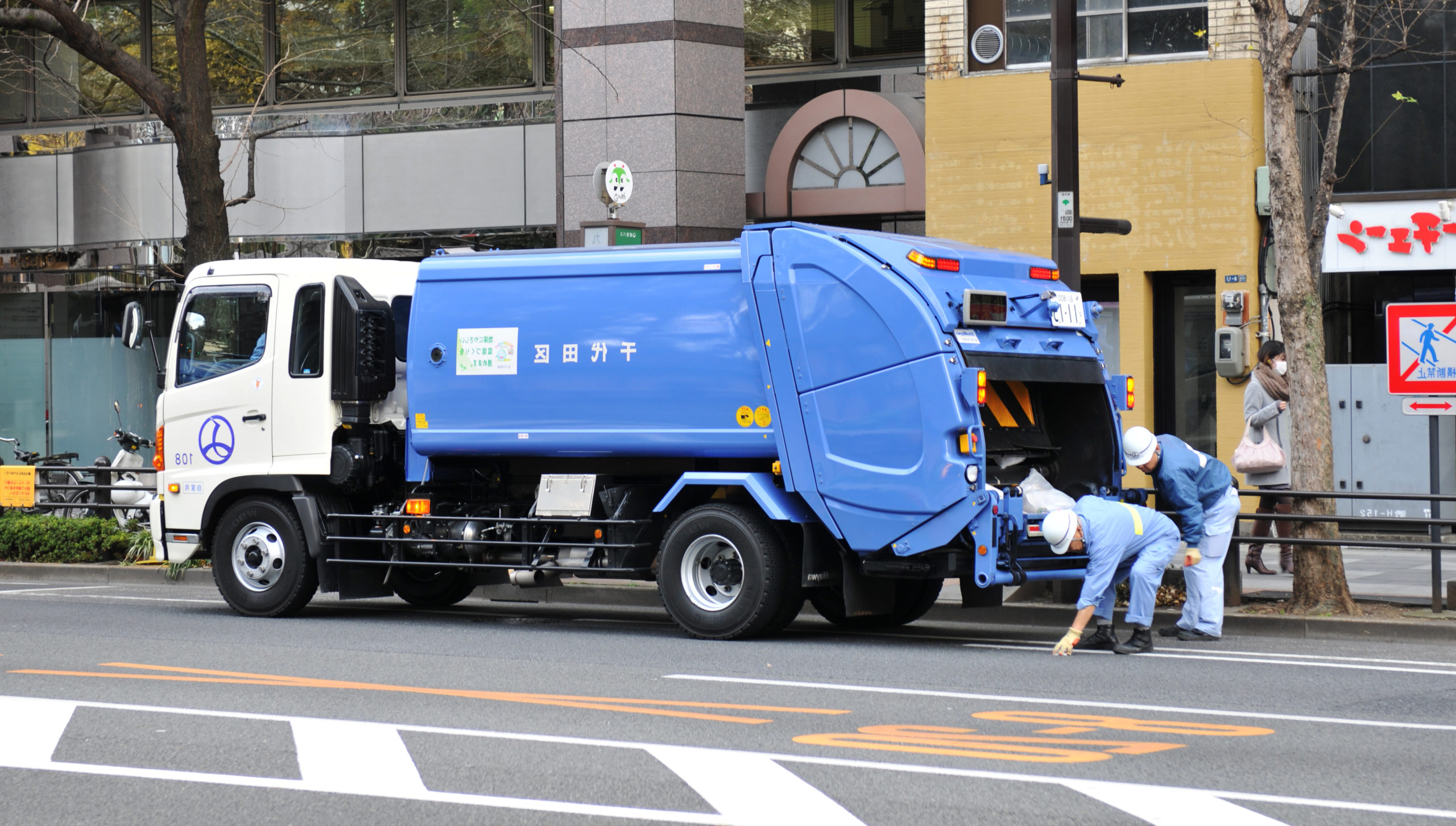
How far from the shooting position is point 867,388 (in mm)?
10508

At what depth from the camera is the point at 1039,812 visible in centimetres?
598

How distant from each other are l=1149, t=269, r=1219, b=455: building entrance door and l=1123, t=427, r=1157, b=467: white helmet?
779 centimetres

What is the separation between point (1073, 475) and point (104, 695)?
21.1 feet

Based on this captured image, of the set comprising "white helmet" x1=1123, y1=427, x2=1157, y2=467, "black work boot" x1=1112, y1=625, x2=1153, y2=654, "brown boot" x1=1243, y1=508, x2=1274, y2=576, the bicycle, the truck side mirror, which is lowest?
"black work boot" x1=1112, y1=625, x2=1153, y2=654

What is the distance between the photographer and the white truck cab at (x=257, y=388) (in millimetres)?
12680

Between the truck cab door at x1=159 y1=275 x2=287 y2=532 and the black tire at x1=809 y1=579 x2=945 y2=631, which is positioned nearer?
the black tire at x1=809 y1=579 x2=945 y2=631

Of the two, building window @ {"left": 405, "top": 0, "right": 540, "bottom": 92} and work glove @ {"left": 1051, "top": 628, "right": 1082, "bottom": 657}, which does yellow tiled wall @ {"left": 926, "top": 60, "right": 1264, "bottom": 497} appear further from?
work glove @ {"left": 1051, "top": 628, "right": 1082, "bottom": 657}

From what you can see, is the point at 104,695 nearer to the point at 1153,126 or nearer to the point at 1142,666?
the point at 1142,666

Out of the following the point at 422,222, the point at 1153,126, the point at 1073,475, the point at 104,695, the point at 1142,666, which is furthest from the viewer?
the point at 422,222

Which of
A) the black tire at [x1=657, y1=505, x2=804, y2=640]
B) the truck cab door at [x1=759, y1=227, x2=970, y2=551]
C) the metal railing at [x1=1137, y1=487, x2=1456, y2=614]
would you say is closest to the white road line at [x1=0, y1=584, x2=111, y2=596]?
the black tire at [x1=657, y1=505, x2=804, y2=640]

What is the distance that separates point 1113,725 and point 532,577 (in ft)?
18.5

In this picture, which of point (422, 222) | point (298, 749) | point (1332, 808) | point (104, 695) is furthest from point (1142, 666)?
point (422, 222)

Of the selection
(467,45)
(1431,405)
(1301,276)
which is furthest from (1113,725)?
(467,45)

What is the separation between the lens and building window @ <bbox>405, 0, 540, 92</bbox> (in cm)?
2298
